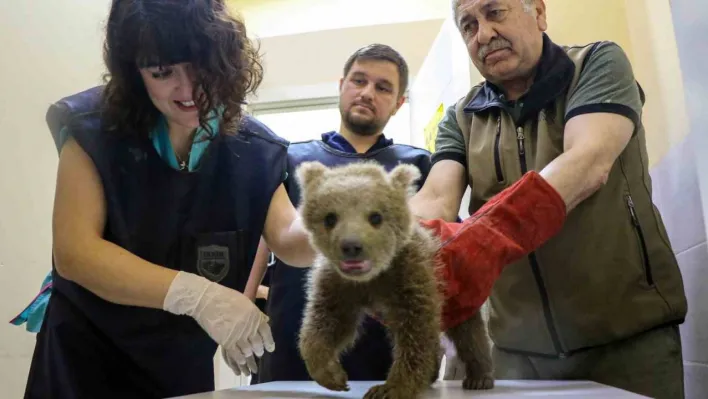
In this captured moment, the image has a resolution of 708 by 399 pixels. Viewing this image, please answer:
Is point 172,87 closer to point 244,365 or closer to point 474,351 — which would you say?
point 244,365

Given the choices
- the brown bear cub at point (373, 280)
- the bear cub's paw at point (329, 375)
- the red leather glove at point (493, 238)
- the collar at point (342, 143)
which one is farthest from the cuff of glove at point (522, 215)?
the collar at point (342, 143)

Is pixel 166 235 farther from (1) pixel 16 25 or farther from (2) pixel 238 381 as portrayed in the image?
(2) pixel 238 381

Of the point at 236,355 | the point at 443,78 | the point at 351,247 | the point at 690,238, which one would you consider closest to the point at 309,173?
the point at 351,247

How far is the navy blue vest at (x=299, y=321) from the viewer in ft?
5.57

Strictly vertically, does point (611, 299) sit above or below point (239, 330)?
below

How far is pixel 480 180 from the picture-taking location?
1.46m

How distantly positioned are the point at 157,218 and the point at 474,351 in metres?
0.78

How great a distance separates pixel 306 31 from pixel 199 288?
2.48 meters

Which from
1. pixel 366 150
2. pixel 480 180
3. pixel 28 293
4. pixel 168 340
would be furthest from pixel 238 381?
pixel 480 180

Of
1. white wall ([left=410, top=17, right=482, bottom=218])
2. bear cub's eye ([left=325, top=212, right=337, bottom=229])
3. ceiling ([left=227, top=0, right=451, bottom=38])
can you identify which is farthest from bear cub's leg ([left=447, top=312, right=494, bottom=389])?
ceiling ([left=227, top=0, right=451, bottom=38])

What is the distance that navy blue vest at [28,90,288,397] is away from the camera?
1.24m

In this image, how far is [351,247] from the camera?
938 mm

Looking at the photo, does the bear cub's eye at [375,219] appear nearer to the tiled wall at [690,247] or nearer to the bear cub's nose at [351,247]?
the bear cub's nose at [351,247]

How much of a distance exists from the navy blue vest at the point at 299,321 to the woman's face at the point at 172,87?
439mm
